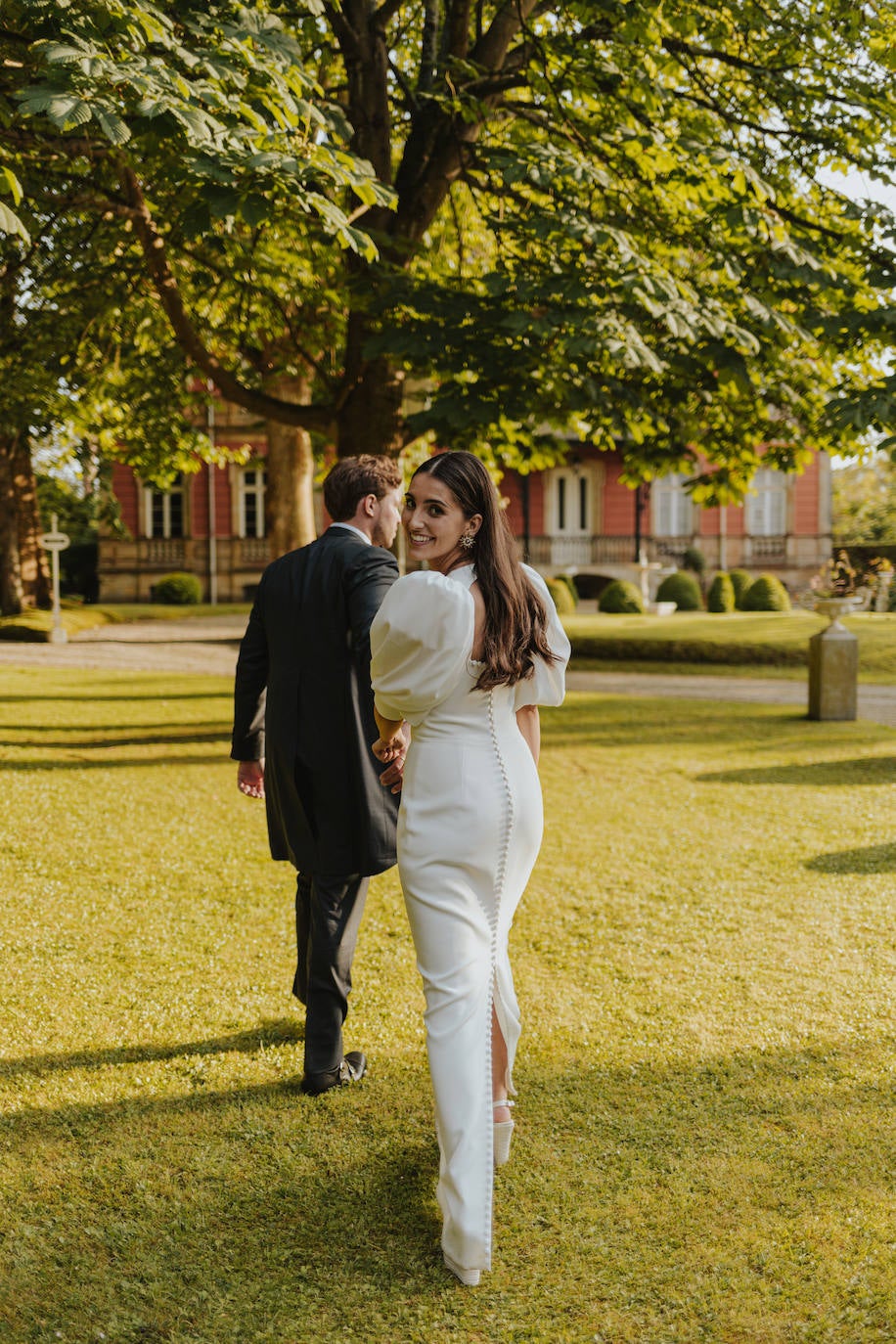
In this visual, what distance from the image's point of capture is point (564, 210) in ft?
28.7

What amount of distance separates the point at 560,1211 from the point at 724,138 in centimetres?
961

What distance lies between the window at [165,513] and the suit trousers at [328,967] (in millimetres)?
35056

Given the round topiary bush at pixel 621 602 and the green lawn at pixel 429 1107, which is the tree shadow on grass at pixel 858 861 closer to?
the green lawn at pixel 429 1107

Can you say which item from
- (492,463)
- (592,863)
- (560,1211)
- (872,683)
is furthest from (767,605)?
(560,1211)

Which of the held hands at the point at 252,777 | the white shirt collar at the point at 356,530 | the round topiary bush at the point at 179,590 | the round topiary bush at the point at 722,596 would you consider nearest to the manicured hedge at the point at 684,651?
the round topiary bush at the point at 722,596

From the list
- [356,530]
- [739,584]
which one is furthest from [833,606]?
[739,584]

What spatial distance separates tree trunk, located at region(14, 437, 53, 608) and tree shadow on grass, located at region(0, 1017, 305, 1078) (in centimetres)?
2320

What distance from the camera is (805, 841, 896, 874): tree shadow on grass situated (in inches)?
277

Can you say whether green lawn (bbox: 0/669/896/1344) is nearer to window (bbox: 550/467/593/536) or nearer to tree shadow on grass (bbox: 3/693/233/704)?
tree shadow on grass (bbox: 3/693/233/704)

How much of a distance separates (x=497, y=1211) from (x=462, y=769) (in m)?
1.28

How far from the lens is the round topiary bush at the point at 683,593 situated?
30297mm

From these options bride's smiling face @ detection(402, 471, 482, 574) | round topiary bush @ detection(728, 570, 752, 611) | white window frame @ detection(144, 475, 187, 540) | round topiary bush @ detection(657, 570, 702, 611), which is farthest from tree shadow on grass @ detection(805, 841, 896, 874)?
white window frame @ detection(144, 475, 187, 540)

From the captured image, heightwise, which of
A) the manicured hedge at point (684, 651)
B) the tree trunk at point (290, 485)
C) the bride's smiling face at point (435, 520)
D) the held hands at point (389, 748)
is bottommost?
the manicured hedge at point (684, 651)

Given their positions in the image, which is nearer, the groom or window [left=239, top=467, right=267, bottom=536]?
the groom
